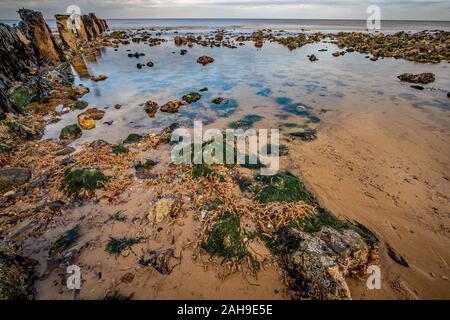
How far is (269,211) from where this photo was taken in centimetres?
513

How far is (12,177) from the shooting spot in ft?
20.5

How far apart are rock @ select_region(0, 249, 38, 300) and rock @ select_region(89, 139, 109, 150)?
444cm

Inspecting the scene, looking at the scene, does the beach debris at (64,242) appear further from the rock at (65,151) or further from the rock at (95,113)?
the rock at (95,113)

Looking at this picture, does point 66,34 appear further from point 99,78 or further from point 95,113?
point 95,113

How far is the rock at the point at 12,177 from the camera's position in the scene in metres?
6.03

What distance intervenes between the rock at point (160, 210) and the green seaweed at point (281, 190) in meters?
2.05

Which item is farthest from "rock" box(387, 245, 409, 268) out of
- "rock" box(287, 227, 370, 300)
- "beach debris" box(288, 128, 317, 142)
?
"beach debris" box(288, 128, 317, 142)

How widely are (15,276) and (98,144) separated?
515cm

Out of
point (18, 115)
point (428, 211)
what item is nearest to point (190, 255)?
point (428, 211)

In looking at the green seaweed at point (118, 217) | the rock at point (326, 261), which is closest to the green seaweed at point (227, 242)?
the rock at point (326, 261)

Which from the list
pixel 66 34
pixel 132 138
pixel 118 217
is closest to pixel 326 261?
pixel 118 217
